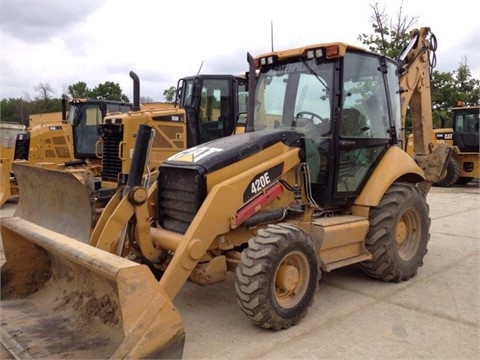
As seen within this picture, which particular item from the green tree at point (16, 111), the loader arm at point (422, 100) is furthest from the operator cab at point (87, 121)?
the green tree at point (16, 111)

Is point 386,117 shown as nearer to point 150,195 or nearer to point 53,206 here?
point 150,195

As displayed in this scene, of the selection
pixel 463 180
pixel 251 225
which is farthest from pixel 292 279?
pixel 463 180

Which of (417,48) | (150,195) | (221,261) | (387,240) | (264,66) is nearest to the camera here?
(221,261)

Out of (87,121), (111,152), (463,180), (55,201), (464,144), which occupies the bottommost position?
(463,180)

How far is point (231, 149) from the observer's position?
4316 mm

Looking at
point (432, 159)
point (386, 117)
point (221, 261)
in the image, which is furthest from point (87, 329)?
point (432, 159)

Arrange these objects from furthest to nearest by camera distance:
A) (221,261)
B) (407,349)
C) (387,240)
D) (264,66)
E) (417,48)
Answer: (417,48)
(264,66)
(387,240)
(221,261)
(407,349)

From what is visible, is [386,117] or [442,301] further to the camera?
[386,117]

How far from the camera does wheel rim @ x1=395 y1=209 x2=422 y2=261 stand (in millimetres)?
5402

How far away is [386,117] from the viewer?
545 centimetres

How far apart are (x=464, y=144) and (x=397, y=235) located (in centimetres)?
1104

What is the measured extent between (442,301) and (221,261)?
228 cm

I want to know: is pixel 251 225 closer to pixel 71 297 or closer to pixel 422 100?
pixel 71 297

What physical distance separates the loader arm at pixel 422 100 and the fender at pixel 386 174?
738 mm
